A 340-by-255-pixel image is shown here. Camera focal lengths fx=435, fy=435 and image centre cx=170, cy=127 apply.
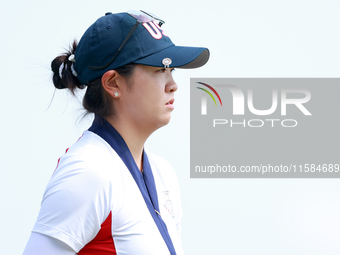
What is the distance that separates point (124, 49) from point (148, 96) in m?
0.11

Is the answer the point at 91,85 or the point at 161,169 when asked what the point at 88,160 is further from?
the point at 161,169

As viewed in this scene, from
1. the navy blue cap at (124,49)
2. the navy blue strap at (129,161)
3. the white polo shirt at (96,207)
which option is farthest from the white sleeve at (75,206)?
the navy blue cap at (124,49)

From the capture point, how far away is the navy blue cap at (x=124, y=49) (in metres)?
0.91

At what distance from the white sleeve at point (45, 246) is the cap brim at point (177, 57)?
39 centimetres

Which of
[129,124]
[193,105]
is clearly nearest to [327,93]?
[193,105]

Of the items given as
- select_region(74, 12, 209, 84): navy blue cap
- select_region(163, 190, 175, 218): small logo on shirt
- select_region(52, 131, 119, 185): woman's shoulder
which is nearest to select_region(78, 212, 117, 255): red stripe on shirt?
select_region(52, 131, 119, 185): woman's shoulder

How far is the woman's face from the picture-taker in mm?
931

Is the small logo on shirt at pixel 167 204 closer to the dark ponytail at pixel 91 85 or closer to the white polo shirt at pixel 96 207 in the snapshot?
the white polo shirt at pixel 96 207

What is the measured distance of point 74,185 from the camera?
80 centimetres

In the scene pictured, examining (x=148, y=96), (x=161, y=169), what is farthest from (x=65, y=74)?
(x=161, y=169)

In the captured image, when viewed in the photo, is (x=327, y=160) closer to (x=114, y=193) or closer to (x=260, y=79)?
(x=260, y=79)

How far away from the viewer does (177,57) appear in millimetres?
934

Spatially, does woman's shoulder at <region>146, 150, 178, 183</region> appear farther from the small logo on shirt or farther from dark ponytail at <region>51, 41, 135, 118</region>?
dark ponytail at <region>51, 41, 135, 118</region>

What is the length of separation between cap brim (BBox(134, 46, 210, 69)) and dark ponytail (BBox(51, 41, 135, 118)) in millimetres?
42
